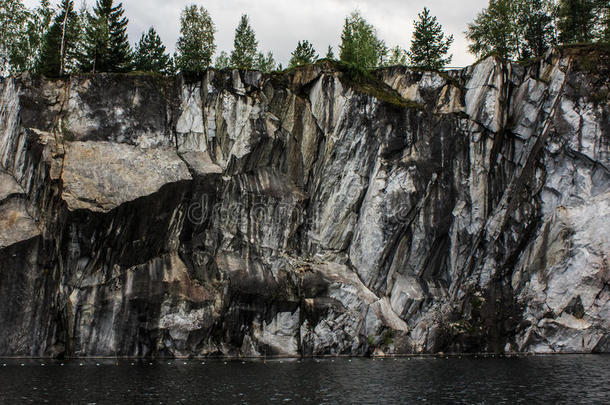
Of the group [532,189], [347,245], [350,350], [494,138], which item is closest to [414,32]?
[494,138]

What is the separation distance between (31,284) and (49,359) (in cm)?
515

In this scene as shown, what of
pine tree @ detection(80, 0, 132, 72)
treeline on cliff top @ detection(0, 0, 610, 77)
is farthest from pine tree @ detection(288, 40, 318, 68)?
pine tree @ detection(80, 0, 132, 72)

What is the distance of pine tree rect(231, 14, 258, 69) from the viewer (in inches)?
2181

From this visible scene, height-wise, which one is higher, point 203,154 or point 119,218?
point 203,154

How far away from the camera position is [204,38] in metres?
48.2

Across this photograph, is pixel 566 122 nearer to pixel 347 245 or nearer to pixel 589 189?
pixel 589 189

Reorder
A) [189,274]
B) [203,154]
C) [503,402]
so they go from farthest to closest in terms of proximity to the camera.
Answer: [203,154] → [189,274] → [503,402]

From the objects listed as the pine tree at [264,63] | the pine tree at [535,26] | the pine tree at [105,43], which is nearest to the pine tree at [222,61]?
the pine tree at [264,63]

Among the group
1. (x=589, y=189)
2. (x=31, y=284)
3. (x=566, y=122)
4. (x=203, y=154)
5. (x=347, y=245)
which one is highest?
(x=566, y=122)

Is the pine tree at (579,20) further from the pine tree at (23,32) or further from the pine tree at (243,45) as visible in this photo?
the pine tree at (23,32)

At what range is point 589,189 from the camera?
39.1 meters

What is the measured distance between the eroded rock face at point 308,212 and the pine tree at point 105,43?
5893mm

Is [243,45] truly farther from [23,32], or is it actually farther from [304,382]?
[304,382]

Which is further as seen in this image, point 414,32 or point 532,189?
point 414,32
